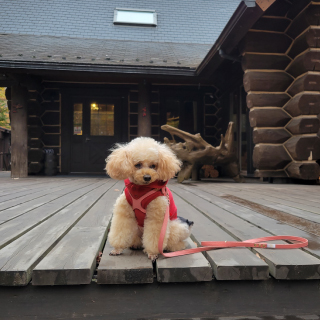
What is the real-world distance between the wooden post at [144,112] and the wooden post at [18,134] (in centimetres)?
281

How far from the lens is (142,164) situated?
1.32 metres

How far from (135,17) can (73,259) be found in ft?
36.6

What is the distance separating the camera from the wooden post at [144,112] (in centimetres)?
717

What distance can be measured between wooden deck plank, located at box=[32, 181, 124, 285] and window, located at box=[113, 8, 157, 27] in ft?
33.1

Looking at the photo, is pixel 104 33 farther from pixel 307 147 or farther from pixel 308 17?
pixel 307 147

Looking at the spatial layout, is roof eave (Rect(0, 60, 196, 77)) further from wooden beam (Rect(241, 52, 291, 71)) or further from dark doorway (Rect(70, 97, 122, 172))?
dark doorway (Rect(70, 97, 122, 172))

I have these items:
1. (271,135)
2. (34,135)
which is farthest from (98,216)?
(34,135)

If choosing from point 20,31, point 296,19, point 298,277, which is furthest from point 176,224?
point 20,31

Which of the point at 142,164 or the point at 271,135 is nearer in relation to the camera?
the point at 142,164

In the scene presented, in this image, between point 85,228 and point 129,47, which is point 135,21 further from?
point 85,228

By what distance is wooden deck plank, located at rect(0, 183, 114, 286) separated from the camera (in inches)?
42.0

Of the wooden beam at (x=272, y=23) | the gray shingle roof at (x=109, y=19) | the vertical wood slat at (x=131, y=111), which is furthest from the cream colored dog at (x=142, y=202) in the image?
the gray shingle roof at (x=109, y=19)

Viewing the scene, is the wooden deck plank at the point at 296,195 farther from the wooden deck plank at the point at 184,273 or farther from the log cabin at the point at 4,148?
the log cabin at the point at 4,148

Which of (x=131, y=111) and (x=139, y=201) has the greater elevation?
(x=131, y=111)
